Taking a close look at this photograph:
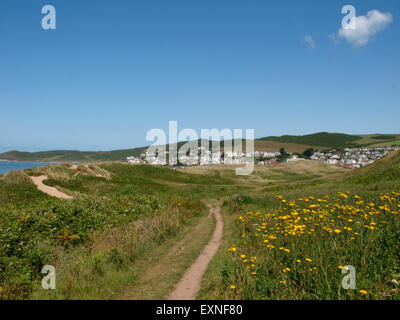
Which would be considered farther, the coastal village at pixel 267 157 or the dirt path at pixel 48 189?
the coastal village at pixel 267 157

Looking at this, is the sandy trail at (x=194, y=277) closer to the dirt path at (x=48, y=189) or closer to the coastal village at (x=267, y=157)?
the dirt path at (x=48, y=189)

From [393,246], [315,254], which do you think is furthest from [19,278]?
[393,246]

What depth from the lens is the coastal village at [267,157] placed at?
438ft

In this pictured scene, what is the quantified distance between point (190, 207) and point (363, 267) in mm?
17532

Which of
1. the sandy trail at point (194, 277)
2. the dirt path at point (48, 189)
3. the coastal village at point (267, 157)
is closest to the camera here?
the sandy trail at point (194, 277)

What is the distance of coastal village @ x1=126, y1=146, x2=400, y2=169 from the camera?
133500 mm

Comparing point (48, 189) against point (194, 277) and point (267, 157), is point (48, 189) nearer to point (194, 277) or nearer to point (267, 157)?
point (194, 277)

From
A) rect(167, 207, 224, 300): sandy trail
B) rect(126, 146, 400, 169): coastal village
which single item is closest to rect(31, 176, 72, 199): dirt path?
rect(167, 207, 224, 300): sandy trail

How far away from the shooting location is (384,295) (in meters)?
4.86

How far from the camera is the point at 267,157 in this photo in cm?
16488

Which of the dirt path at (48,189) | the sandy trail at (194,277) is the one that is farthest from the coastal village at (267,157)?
the sandy trail at (194,277)

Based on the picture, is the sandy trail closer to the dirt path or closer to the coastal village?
the dirt path

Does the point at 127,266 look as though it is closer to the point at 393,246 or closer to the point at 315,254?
the point at 315,254
